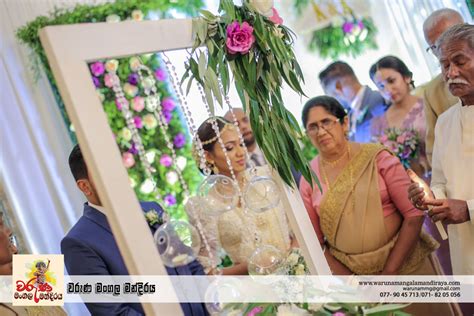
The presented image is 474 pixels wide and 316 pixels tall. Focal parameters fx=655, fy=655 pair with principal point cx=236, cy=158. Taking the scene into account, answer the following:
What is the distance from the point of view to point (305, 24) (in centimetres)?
501

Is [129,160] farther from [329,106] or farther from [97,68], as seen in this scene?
[329,106]

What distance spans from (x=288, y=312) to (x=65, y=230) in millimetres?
2766

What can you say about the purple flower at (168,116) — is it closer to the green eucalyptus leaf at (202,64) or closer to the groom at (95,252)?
the groom at (95,252)

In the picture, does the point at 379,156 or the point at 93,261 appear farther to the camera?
the point at 379,156

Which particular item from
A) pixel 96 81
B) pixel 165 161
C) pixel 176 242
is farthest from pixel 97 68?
pixel 176 242

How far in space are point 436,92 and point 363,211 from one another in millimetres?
1064

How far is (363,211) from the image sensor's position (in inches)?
107

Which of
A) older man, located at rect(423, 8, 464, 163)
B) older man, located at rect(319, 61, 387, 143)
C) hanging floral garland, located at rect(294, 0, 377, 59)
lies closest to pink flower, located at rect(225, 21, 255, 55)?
older man, located at rect(423, 8, 464, 163)

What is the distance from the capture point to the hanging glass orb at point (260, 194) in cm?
188

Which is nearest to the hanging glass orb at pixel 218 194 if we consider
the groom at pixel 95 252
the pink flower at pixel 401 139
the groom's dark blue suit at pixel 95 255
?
the groom at pixel 95 252

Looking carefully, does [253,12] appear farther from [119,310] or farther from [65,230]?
[65,230]

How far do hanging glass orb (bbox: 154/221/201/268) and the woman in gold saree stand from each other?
121cm

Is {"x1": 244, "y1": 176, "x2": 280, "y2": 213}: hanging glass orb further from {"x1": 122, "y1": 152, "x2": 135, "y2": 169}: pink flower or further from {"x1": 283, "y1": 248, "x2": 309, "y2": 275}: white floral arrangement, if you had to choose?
{"x1": 122, "y1": 152, "x2": 135, "y2": 169}: pink flower

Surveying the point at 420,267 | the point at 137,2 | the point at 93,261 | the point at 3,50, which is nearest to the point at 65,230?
the point at 3,50
